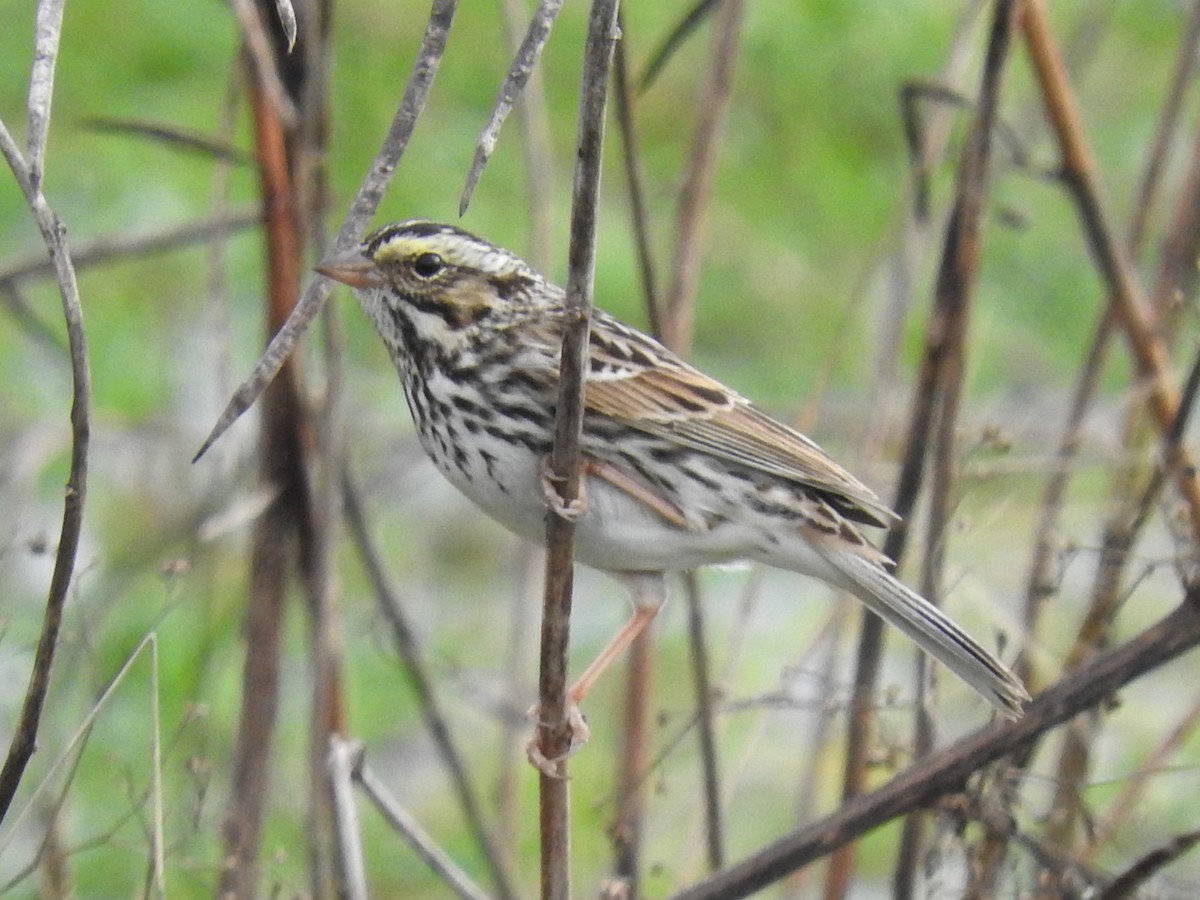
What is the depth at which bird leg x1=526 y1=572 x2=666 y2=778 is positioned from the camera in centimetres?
329

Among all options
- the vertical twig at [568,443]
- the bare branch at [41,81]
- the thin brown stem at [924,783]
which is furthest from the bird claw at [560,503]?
the bare branch at [41,81]

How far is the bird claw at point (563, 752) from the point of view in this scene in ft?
10.5

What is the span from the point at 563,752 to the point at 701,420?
31.5 inches

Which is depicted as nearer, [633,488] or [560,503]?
[560,503]

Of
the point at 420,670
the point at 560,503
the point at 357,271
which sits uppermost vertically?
the point at 357,271

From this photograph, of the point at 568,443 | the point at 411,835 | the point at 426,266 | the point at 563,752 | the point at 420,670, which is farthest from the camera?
the point at 420,670

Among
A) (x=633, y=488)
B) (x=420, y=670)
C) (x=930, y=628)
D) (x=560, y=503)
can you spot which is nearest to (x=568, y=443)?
(x=560, y=503)

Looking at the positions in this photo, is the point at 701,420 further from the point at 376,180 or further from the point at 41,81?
the point at 41,81

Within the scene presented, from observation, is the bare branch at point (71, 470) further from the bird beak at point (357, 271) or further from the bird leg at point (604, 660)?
the bird beak at point (357, 271)

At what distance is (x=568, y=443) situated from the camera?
2832 mm

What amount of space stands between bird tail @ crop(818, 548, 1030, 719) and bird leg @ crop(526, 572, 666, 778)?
0.36 metres

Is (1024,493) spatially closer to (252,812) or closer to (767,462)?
(767,462)

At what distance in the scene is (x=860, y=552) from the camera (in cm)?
378

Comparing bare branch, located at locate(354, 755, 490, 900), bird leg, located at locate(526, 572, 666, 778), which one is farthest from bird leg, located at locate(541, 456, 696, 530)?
bare branch, located at locate(354, 755, 490, 900)
